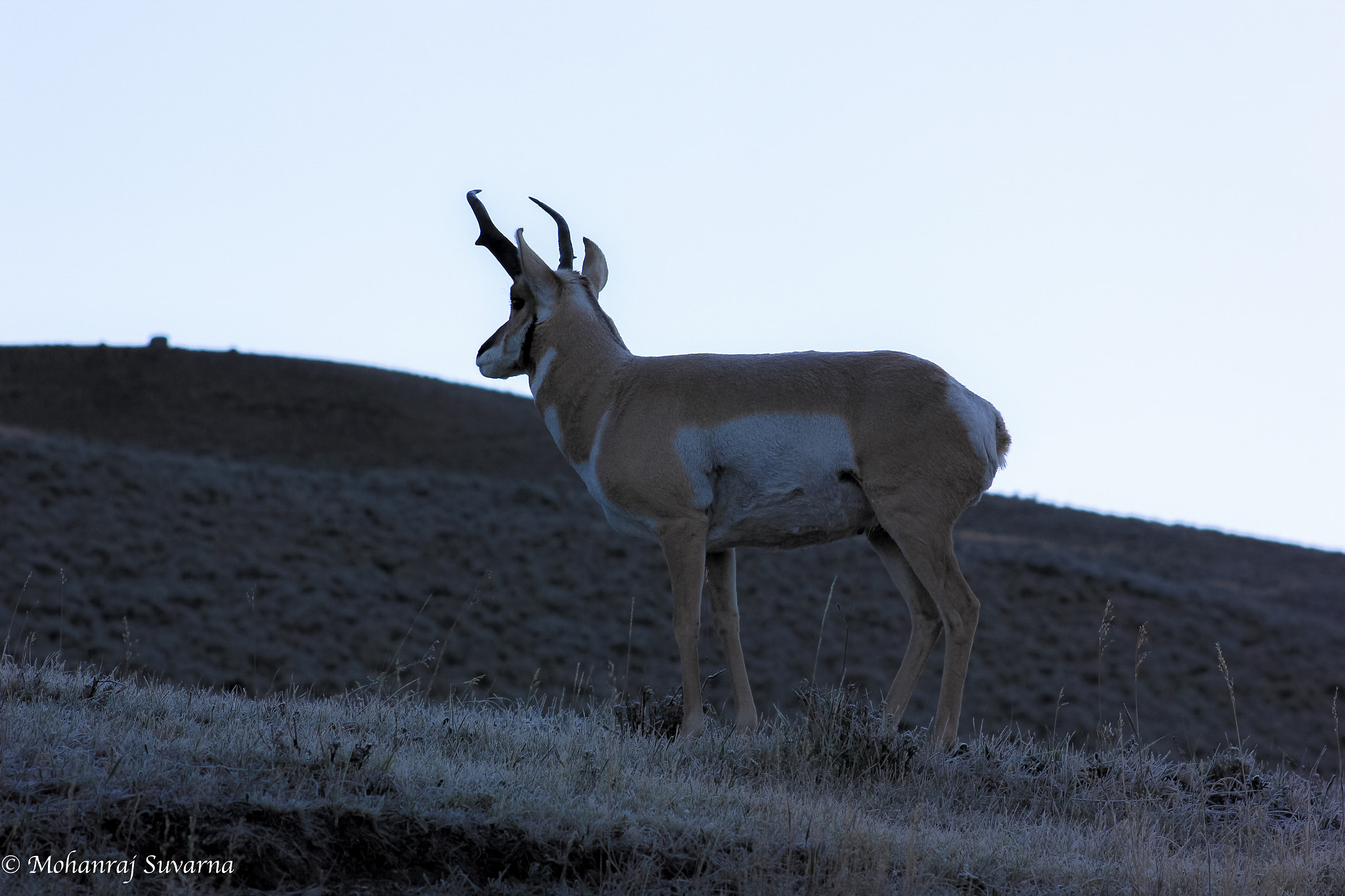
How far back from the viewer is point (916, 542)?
22.0 ft

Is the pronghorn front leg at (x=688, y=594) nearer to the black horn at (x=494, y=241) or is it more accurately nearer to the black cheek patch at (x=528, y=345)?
the black cheek patch at (x=528, y=345)

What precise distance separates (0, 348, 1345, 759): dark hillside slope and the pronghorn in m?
16.2

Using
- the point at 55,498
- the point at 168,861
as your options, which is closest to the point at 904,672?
the point at 168,861

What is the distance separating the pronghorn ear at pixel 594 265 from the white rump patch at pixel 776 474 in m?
1.76

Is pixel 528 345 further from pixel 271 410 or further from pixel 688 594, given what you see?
pixel 271 410

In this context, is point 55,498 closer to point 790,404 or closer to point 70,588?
point 70,588

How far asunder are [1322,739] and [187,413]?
171 feet

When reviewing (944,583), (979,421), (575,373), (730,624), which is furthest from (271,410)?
(944,583)

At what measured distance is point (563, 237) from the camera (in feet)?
25.9

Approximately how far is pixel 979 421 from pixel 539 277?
10.2ft

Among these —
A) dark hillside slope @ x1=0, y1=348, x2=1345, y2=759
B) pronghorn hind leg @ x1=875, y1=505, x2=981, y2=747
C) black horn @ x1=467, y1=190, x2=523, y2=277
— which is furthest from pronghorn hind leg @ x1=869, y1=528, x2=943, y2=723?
dark hillside slope @ x1=0, y1=348, x2=1345, y2=759

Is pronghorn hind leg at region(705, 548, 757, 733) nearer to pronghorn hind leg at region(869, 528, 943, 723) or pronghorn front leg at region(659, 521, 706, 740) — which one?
pronghorn front leg at region(659, 521, 706, 740)

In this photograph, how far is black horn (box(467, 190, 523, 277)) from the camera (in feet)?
25.2

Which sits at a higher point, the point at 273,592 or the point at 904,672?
the point at 904,672
